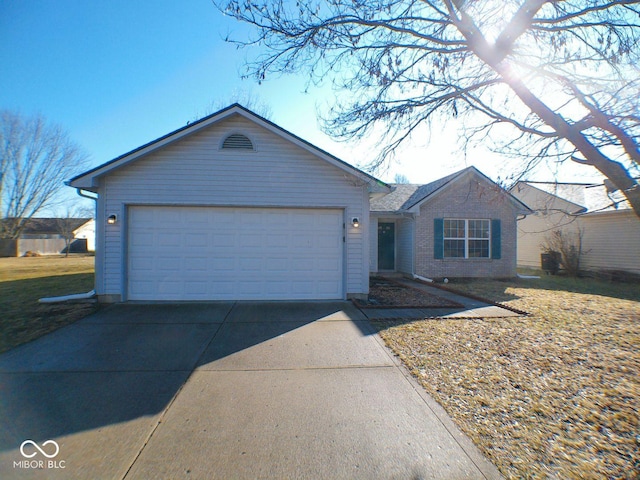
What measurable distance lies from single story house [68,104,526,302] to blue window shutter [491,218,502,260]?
5.62 m

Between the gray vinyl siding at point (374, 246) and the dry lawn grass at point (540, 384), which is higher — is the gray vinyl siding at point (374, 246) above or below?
above

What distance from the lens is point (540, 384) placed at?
3527mm

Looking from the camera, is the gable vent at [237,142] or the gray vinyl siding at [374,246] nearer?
the gable vent at [237,142]

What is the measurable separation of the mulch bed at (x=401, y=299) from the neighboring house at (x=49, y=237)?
3668 cm

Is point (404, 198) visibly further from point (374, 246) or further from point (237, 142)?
point (237, 142)

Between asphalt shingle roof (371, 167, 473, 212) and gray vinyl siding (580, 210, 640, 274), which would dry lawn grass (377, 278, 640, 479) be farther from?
gray vinyl siding (580, 210, 640, 274)

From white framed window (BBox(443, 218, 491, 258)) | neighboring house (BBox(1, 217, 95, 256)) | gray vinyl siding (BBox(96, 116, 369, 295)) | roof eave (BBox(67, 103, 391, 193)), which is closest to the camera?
roof eave (BBox(67, 103, 391, 193))

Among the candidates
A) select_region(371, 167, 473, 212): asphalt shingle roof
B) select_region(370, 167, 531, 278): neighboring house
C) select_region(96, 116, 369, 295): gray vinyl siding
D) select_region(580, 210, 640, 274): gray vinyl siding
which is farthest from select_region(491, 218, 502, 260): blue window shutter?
select_region(96, 116, 369, 295): gray vinyl siding

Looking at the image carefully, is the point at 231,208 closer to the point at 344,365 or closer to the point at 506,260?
the point at 344,365

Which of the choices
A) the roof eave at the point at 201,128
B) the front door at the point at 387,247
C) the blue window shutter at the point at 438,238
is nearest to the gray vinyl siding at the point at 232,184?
the roof eave at the point at 201,128

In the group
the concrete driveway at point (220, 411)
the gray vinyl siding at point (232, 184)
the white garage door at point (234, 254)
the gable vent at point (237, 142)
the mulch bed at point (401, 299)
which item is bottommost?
the concrete driveway at point (220, 411)

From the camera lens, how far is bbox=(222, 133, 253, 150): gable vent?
7649mm

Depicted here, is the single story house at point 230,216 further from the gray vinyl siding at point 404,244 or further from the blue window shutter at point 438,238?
the gray vinyl siding at point 404,244

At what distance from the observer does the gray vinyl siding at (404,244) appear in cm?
1246
